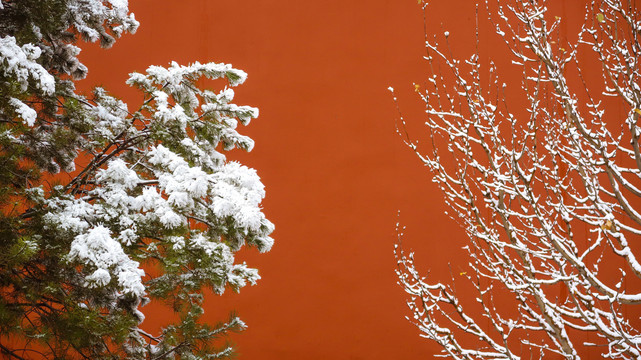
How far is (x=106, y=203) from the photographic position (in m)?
3.14

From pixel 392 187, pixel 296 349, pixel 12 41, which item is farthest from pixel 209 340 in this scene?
pixel 392 187

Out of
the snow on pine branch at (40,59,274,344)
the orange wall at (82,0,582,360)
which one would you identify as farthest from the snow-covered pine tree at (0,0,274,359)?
the orange wall at (82,0,582,360)

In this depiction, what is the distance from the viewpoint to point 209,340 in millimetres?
3434

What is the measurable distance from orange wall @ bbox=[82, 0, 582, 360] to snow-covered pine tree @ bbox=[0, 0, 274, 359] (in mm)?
2162

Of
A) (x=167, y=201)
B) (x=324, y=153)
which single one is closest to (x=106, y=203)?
(x=167, y=201)

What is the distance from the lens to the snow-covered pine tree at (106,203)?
9.53 feet

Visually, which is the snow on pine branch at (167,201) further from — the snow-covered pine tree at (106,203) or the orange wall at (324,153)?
the orange wall at (324,153)

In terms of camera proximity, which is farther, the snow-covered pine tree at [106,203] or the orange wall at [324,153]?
the orange wall at [324,153]

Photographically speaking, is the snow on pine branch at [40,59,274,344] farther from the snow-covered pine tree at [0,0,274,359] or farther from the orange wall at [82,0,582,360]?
the orange wall at [82,0,582,360]

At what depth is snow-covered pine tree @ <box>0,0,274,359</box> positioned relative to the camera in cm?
290

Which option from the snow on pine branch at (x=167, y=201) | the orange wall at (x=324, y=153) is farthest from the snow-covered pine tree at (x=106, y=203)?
the orange wall at (x=324, y=153)

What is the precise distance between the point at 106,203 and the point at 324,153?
3049mm

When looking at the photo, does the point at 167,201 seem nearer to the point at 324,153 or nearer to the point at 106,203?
the point at 106,203

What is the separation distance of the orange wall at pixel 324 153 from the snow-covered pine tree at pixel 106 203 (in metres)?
2.16
